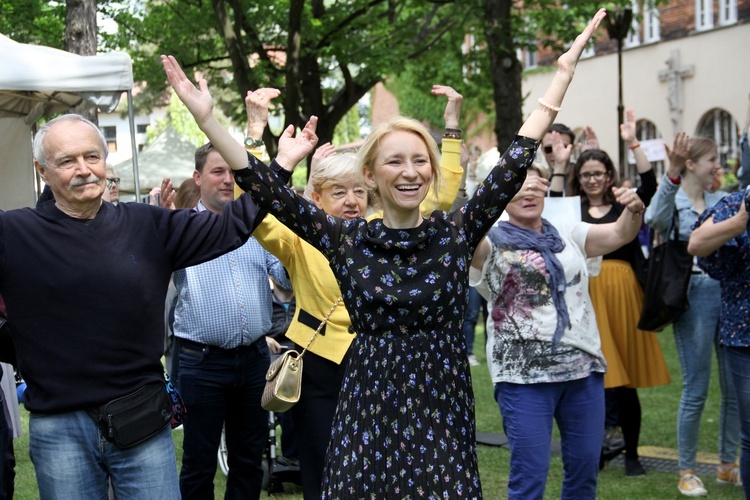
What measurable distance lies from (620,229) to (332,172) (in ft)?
4.68

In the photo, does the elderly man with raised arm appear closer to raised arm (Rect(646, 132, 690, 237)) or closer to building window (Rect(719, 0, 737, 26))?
raised arm (Rect(646, 132, 690, 237))

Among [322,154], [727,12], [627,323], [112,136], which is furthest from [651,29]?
[112,136]

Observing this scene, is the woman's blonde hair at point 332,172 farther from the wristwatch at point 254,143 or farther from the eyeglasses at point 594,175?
the eyeglasses at point 594,175

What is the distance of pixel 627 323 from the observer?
22.8 ft

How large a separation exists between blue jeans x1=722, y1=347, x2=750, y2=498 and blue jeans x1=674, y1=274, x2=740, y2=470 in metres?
1.21

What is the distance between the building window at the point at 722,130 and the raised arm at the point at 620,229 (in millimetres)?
21146

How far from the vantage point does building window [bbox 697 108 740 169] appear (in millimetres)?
24984

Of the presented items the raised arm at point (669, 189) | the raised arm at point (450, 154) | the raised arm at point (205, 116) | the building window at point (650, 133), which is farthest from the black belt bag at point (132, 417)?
the building window at point (650, 133)

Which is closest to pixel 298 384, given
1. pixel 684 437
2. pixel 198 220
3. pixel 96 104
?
pixel 198 220

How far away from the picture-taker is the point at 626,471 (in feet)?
23.1

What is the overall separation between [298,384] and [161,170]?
18756 millimetres

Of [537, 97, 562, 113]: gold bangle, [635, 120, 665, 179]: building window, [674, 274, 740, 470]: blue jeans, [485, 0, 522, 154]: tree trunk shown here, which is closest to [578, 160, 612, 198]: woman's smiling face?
[674, 274, 740, 470]: blue jeans

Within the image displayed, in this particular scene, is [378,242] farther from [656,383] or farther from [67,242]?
[656,383]

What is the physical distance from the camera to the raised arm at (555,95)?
3.44 m
